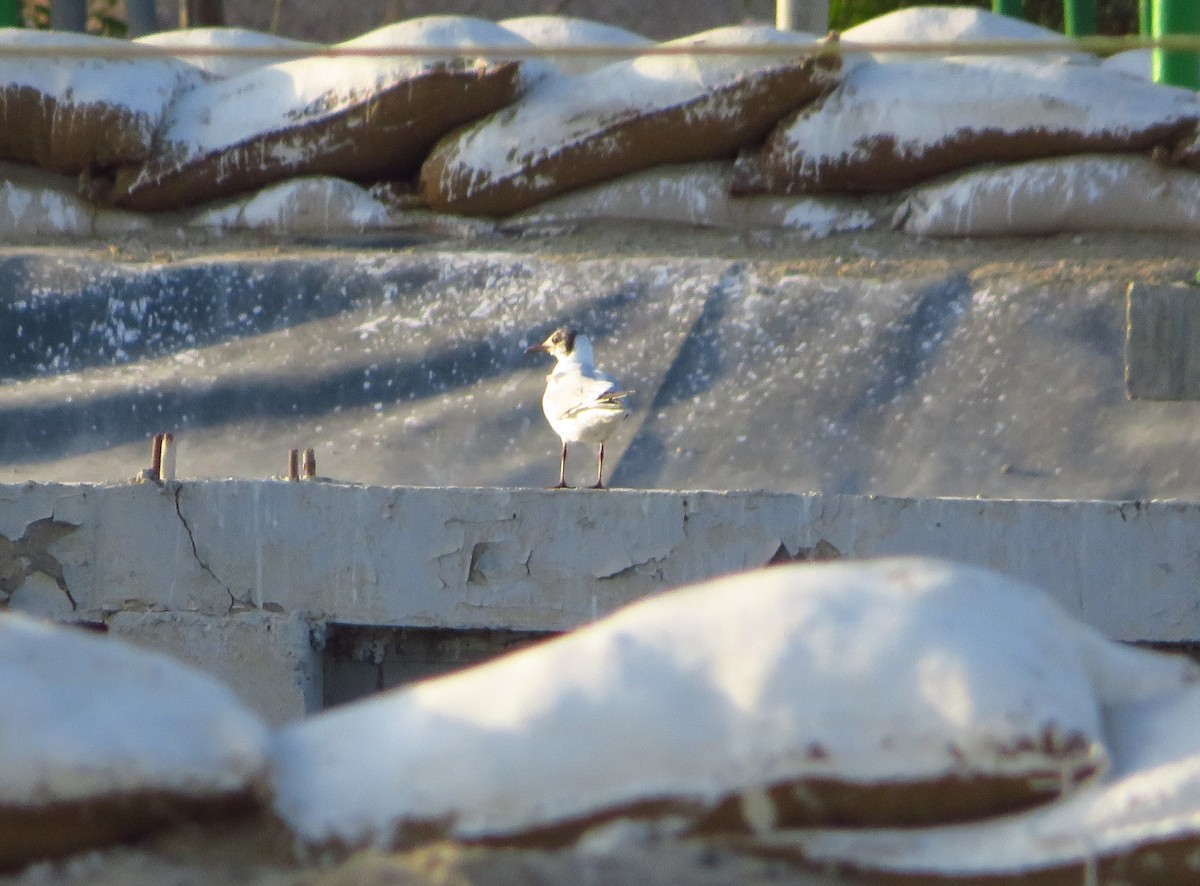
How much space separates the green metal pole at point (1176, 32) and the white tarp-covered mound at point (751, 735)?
410 cm

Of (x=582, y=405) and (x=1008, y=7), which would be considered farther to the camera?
(x=1008, y=7)

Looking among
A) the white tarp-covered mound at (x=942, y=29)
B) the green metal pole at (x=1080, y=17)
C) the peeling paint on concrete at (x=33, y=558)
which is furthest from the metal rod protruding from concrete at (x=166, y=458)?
the green metal pole at (x=1080, y=17)

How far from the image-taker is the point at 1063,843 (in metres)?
1.52

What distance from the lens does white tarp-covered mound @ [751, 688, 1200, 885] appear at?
152 centimetres

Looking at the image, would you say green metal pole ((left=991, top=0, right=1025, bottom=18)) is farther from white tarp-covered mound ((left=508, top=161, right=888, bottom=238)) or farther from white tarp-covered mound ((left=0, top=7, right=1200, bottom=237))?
white tarp-covered mound ((left=508, top=161, right=888, bottom=238))

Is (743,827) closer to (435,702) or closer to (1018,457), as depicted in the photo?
(435,702)

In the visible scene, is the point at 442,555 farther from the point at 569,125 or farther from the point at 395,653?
the point at 569,125

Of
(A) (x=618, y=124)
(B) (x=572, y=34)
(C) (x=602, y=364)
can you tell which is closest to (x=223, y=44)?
(B) (x=572, y=34)

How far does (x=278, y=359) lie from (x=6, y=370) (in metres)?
0.74

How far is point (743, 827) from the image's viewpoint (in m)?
1.54

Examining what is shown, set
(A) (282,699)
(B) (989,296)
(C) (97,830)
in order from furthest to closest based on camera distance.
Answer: (B) (989,296) < (A) (282,699) < (C) (97,830)

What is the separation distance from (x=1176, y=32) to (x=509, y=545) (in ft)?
10.8

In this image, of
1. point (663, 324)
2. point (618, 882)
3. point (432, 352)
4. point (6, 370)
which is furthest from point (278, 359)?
point (618, 882)

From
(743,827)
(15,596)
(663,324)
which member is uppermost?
(663,324)
